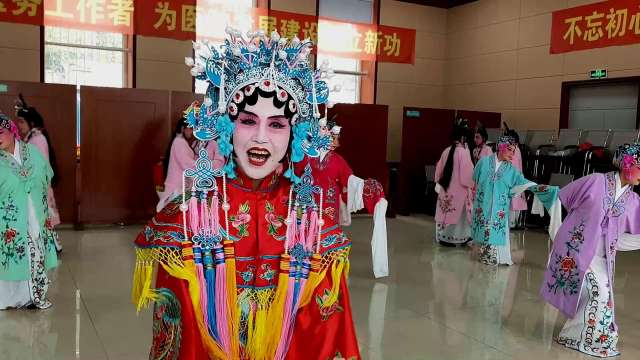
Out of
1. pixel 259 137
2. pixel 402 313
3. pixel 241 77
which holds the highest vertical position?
pixel 241 77

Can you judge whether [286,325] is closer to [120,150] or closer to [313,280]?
[313,280]

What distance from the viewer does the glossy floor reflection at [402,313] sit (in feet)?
11.4

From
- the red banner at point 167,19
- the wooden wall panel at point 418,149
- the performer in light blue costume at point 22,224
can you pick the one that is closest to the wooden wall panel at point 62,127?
the red banner at point 167,19

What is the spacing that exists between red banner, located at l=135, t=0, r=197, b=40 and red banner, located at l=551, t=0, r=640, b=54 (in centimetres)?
557

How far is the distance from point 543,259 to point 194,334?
563cm

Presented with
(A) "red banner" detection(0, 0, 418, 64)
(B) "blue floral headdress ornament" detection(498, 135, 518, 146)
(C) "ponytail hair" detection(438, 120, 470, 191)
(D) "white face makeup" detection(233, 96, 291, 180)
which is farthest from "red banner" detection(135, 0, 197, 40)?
(D) "white face makeup" detection(233, 96, 291, 180)

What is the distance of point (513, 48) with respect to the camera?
9828mm

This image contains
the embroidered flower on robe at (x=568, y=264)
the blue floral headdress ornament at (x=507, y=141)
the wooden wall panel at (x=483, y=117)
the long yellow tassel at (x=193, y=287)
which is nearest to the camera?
the long yellow tassel at (x=193, y=287)

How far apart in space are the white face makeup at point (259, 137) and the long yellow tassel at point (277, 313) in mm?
320

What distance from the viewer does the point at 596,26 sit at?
8.30 meters

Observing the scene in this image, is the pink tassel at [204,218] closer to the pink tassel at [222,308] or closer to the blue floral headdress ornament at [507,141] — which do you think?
the pink tassel at [222,308]

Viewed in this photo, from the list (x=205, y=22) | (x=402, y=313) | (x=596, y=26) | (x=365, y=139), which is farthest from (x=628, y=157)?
(x=205, y=22)

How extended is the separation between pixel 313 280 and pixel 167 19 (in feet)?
23.3

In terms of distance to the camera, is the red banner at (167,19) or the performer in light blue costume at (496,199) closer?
the performer in light blue costume at (496,199)
